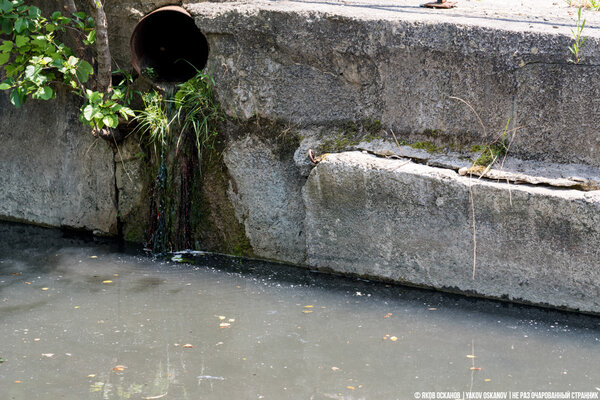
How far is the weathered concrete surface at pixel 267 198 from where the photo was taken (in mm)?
4746

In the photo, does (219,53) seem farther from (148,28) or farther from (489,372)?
(489,372)

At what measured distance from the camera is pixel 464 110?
14.2 feet

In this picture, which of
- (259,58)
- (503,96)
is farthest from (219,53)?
(503,96)

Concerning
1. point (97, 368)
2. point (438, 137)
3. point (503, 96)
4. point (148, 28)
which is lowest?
point (97, 368)

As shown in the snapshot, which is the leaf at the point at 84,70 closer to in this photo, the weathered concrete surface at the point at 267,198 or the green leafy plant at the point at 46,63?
the green leafy plant at the point at 46,63

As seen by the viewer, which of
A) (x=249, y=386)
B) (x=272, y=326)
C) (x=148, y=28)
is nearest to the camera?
(x=249, y=386)

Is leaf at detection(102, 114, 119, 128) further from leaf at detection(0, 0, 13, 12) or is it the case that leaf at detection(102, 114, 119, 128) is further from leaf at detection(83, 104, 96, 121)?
leaf at detection(0, 0, 13, 12)

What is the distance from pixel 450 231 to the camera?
13.7 ft

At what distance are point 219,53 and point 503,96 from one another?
192 centimetres

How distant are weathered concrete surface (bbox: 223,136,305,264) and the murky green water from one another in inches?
6.7

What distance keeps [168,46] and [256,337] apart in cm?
290

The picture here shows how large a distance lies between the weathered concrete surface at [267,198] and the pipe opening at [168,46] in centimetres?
80

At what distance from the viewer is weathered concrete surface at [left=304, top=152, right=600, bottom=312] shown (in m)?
3.87

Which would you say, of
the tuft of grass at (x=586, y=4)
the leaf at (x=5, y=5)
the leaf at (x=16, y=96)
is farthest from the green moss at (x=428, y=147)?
the leaf at (x=5, y=5)
